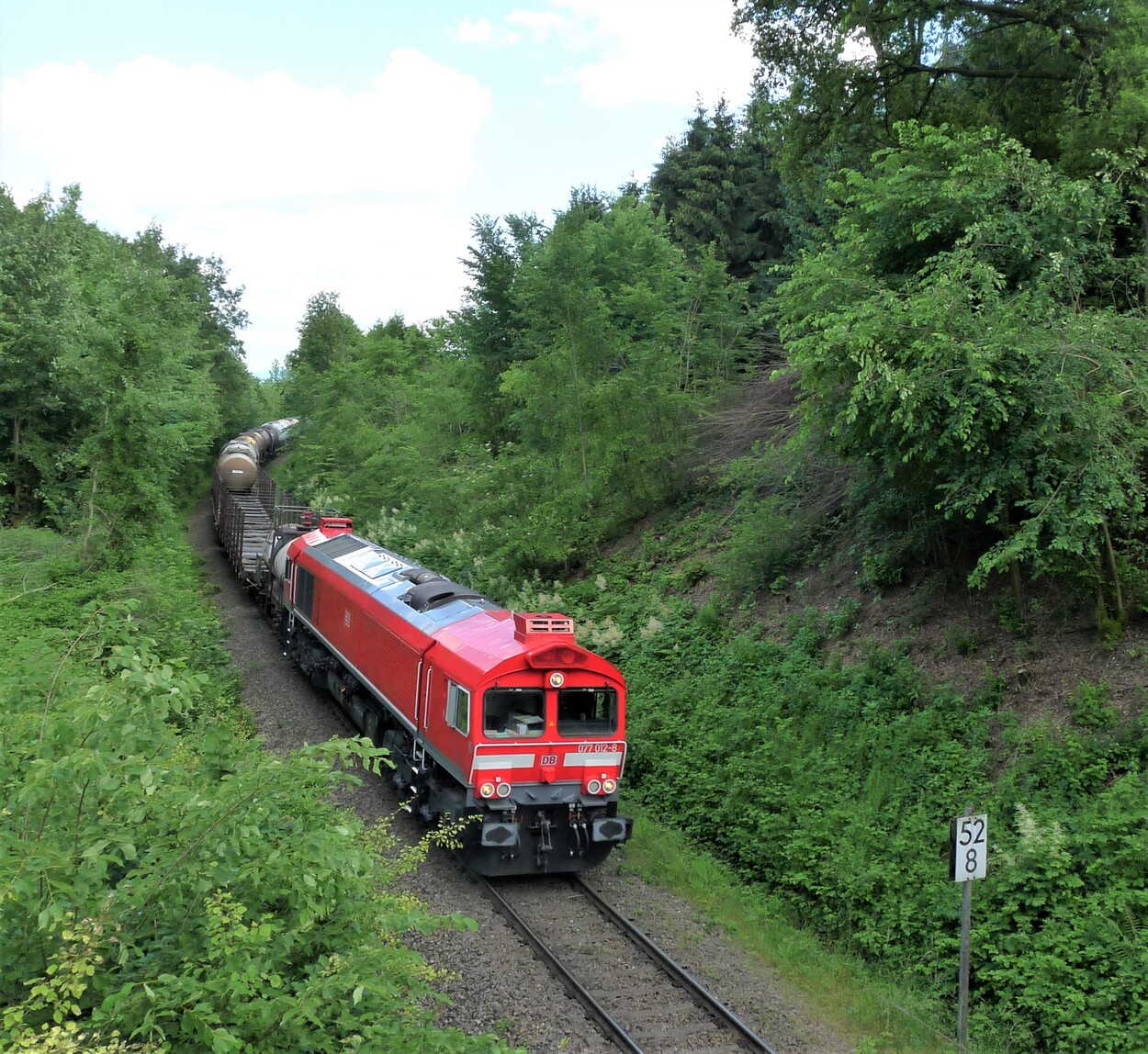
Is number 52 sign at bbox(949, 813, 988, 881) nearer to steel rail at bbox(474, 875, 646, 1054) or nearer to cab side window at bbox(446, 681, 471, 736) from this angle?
steel rail at bbox(474, 875, 646, 1054)

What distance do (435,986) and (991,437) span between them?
8.58 meters

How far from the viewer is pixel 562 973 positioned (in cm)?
884

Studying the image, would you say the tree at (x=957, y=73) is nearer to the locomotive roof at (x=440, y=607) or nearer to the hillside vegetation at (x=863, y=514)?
the hillside vegetation at (x=863, y=514)

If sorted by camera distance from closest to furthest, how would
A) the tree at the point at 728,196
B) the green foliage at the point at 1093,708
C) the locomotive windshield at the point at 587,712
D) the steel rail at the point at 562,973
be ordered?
the steel rail at the point at 562,973, the green foliage at the point at 1093,708, the locomotive windshield at the point at 587,712, the tree at the point at 728,196

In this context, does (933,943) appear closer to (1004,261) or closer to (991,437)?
(991,437)

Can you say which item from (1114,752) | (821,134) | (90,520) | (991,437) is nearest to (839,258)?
(991,437)

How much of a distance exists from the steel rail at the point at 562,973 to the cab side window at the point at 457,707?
6.33ft

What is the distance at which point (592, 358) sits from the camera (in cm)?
2191

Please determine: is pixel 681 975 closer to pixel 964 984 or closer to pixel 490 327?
pixel 964 984

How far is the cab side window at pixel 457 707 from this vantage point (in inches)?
418

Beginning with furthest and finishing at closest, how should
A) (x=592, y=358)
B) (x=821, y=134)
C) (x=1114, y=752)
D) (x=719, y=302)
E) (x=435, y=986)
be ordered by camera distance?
(x=719, y=302)
(x=592, y=358)
(x=821, y=134)
(x=1114, y=752)
(x=435, y=986)

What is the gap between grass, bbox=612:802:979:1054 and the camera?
827 centimetres

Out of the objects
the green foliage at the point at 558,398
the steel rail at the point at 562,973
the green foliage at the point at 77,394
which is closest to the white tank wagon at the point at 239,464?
the green foliage at the point at 558,398

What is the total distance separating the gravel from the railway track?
16 cm
